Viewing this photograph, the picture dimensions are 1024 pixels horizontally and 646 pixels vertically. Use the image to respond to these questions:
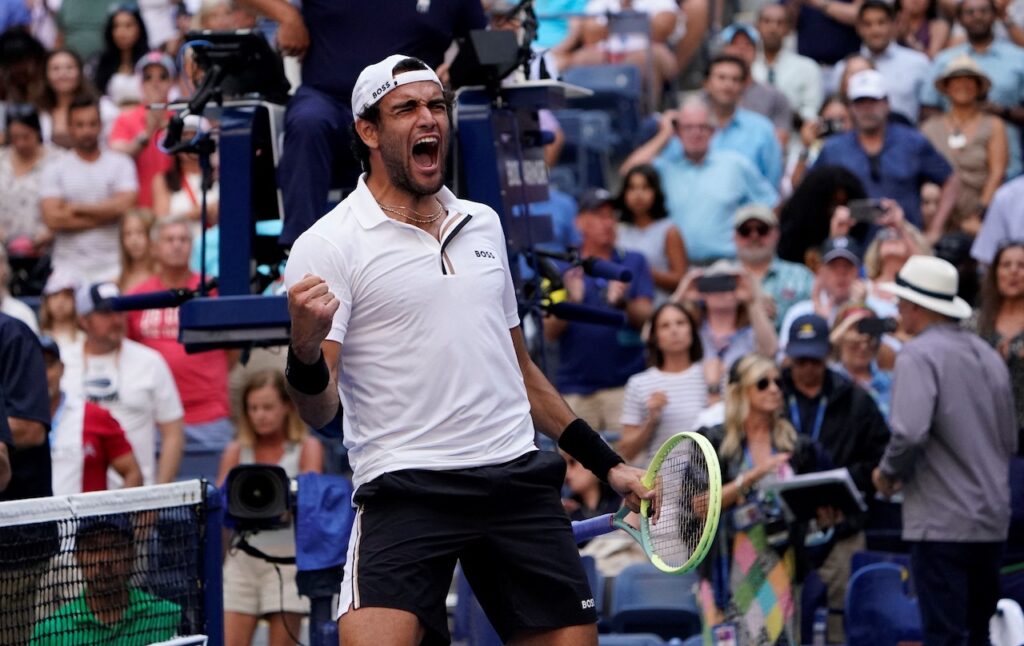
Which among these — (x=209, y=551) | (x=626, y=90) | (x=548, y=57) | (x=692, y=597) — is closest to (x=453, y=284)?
(x=209, y=551)

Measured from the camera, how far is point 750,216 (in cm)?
1166

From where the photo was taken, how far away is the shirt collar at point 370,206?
5.16 meters

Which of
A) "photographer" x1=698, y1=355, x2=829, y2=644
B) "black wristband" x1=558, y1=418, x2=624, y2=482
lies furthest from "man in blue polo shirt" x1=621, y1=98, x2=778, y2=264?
"black wristband" x1=558, y1=418, x2=624, y2=482

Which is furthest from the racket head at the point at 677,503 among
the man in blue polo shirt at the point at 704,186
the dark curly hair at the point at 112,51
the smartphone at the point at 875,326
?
the dark curly hair at the point at 112,51

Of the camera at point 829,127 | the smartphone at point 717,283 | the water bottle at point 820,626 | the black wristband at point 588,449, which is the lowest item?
the water bottle at point 820,626

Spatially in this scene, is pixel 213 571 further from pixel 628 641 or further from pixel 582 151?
pixel 582 151

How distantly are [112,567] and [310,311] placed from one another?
1880 millimetres

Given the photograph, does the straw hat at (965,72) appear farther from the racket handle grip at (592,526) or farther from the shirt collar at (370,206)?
the shirt collar at (370,206)

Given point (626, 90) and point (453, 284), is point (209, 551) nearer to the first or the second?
point (453, 284)

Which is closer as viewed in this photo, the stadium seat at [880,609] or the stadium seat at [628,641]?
the stadium seat at [628,641]

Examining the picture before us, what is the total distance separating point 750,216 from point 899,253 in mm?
947

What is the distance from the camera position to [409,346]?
507cm

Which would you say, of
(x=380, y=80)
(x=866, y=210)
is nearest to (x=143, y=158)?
(x=866, y=210)

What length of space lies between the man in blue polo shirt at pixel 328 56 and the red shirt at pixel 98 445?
2.68 m
